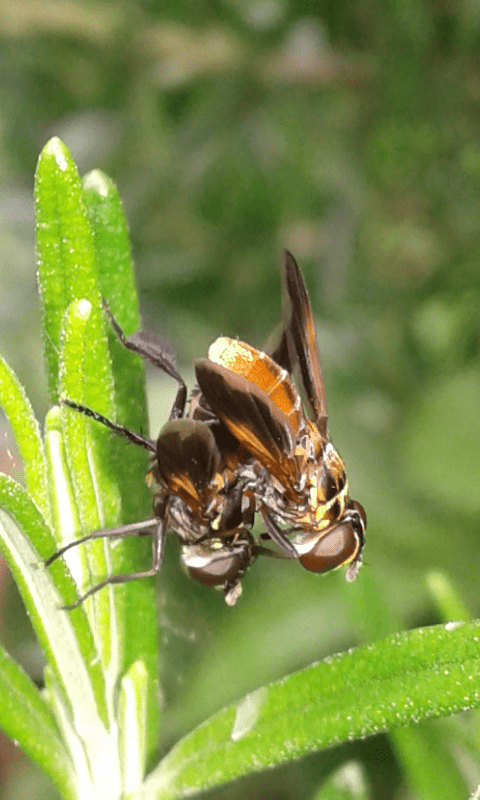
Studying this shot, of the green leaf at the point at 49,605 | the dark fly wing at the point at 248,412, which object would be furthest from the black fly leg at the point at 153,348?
the green leaf at the point at 49,605

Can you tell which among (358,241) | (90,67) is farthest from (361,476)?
(90,67)

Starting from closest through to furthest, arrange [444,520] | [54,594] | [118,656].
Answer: [54,594] < [118,656] < [444,520]

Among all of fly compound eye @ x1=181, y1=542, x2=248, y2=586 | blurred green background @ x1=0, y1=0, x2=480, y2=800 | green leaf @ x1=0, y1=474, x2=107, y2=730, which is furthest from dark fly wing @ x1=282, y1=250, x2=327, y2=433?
blurred green background @ x1=0, y1=0, x2=480, y2=800

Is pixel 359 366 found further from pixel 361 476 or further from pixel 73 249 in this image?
pixel 73 249

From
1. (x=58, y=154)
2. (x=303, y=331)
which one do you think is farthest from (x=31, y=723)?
(x=303, y=331)

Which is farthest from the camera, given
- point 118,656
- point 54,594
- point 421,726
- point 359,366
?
point 359,366

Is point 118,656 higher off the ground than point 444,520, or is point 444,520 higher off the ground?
point 118,656

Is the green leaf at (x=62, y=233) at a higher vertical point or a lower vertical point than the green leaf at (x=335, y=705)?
higher

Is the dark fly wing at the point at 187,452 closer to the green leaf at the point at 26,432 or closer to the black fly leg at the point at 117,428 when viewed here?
the black fly leg at the point at 117,428
